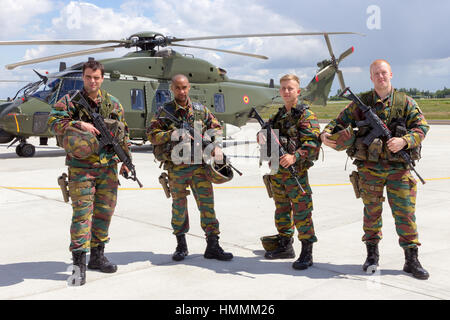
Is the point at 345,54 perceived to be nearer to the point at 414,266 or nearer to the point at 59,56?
the point at 59,56

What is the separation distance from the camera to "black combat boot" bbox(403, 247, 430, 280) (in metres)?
3.79

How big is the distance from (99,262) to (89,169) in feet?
2.79

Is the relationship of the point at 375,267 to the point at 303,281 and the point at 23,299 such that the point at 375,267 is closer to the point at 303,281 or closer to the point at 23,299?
the point at 303,281

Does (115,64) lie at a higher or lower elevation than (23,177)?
higher

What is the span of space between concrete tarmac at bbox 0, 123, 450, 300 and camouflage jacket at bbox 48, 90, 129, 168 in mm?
978

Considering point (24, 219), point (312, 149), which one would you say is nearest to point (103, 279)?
point (312, 149)

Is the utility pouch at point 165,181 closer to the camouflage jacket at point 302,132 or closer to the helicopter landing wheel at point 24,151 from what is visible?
the camouflage jacket at point 302,132

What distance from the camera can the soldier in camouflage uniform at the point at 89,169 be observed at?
381 centimetres

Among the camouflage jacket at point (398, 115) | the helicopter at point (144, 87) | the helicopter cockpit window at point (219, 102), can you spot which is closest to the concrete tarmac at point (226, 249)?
the camouflage jacket at point (398, 115)

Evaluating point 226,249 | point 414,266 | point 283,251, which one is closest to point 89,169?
point 226,249

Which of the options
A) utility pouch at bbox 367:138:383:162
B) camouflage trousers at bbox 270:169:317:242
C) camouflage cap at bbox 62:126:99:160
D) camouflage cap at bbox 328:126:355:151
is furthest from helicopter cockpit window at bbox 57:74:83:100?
utility pouch at bbox 367:138:383:162

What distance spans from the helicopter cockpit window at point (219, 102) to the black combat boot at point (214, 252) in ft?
38.2
